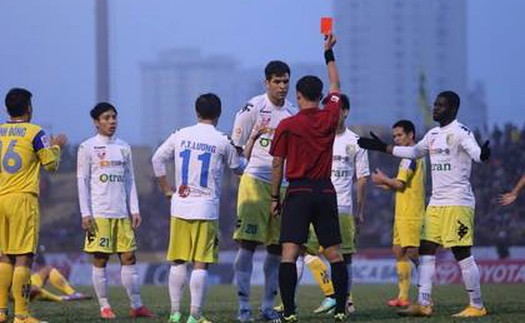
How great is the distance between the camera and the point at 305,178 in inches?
500

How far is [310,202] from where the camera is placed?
41.6 ft

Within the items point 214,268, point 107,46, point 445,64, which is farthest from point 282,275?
point 445,64

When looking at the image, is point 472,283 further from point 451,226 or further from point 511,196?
point 511,196

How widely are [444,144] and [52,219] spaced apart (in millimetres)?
27935

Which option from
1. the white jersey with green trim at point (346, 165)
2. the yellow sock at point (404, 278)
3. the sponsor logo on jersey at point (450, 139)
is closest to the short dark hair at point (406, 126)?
the white jersey with green trim at point (346, 165)

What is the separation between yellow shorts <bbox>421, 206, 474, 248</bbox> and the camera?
14.1m

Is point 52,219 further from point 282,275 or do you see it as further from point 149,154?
point 282,275

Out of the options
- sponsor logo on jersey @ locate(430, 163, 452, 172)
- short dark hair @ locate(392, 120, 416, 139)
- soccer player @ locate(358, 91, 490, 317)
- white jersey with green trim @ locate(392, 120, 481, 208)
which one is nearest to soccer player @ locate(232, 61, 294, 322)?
soccer player @ locate(358, 91, 490, 317)

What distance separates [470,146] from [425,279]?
161cm

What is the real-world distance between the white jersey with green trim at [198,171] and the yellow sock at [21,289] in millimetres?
1670

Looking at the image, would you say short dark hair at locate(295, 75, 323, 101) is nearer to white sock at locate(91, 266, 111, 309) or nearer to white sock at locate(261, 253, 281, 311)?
white sock at locate(261, 253, 281, 311)

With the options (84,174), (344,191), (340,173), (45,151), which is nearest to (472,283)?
(344,191)

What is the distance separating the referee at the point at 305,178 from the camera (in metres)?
12.7

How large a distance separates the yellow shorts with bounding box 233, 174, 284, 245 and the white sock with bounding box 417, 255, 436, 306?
71.5 inches
